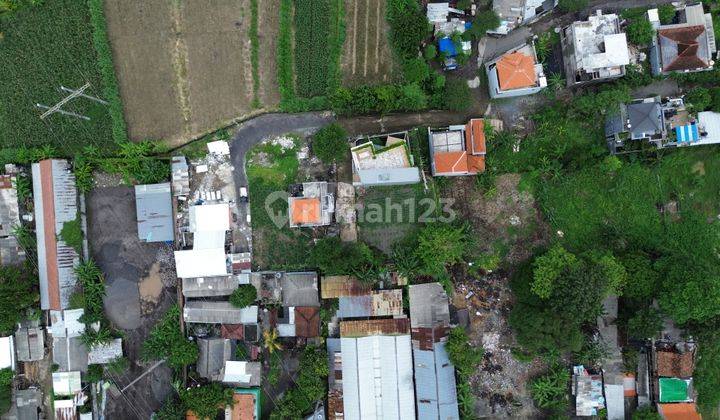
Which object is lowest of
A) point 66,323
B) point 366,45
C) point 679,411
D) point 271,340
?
point 679,411

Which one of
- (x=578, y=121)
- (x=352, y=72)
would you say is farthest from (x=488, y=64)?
(x=352, y=72)

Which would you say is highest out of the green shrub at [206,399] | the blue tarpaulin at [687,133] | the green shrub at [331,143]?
the green shrub at [331,143]

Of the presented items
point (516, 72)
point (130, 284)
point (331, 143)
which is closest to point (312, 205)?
point (331, 143)

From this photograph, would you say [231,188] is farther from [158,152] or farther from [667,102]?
[667,102]

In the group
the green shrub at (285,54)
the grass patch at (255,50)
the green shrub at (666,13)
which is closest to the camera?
the green shrub at (666,13)

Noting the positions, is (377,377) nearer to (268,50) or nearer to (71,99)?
(268,50)

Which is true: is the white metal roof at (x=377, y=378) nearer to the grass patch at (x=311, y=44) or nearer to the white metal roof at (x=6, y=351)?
the grass patch at (x=311, y=44)

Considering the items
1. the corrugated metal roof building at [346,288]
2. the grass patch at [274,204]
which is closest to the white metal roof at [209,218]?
the grass patch at [274,204]
